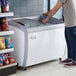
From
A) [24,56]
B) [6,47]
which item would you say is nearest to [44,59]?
[24,56]

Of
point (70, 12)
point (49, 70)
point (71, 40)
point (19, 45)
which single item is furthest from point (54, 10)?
point (49, 70)

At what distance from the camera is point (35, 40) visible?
→ 3719mm

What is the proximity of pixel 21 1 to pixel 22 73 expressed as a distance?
4.79ft

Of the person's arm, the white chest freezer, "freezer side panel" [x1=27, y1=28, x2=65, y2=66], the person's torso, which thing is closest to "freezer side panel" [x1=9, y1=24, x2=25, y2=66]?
the white chest freezer

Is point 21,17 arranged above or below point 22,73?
above

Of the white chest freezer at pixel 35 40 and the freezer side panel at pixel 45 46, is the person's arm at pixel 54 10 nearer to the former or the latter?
the white chest freezer at pixel 35 40

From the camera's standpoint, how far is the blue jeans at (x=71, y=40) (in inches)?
156

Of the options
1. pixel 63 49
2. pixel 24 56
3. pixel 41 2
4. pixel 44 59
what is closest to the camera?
pixel 24 56

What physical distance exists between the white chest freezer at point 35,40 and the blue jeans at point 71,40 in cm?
14

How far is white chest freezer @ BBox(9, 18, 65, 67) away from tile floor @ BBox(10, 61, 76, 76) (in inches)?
4.8

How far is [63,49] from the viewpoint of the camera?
13.9 feet

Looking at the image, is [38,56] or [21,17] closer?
[38,56]

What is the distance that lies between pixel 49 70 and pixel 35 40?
605 mm

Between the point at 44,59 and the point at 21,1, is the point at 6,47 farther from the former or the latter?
the point at 21,1
